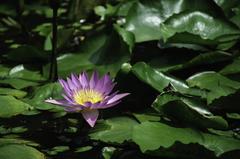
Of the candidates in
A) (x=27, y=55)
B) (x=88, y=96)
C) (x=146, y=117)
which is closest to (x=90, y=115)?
(x=88, y=96)

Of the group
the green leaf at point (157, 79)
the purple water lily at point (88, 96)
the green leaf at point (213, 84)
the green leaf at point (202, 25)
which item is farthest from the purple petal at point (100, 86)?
the green leaf at point (202, 25)

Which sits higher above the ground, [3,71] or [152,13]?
[152,13]

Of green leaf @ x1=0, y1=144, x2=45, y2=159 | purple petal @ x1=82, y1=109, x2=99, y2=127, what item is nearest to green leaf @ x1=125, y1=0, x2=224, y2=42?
purple petal @ x1=82, y1=109, x2=99, y2=127

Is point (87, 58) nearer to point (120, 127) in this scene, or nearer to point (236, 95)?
point (120, 127)

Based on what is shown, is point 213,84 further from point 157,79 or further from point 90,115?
point 90,115

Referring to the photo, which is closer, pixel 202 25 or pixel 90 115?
pixel 90 115

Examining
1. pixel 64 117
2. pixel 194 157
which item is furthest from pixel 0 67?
pixel 194 157

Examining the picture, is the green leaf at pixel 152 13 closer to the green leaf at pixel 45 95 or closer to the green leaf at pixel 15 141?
the green leaf at pixel 45 95

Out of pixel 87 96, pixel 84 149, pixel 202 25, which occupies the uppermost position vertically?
pixel 202 25
